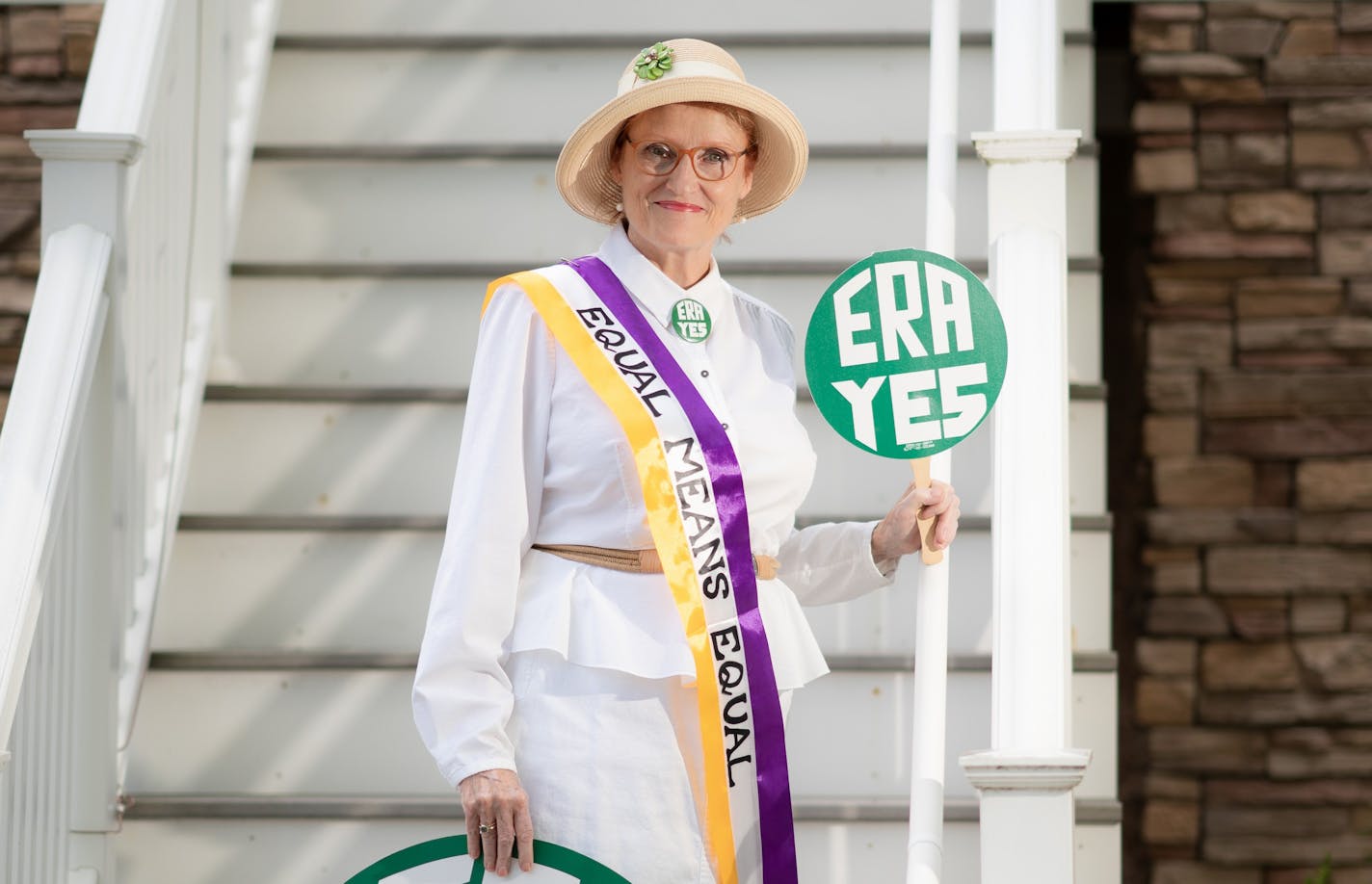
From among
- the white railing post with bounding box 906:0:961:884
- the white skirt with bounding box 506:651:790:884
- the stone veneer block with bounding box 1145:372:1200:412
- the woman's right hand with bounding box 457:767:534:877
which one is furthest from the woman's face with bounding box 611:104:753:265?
the stone veneer block with bounding box 1145:372:1200:412

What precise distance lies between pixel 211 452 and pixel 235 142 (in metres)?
0.61

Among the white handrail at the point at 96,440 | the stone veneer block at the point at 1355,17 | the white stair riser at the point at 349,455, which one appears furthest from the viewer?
the stone veneer block at the point at 1355,17

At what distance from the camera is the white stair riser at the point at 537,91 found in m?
3.56

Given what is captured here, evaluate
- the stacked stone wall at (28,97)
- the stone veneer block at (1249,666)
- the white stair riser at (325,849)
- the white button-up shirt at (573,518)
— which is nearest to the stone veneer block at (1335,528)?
the stone veneer block at (1249,666)

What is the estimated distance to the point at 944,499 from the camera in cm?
200

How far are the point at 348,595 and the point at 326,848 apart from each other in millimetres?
471

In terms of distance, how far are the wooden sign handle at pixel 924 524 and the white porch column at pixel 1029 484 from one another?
0.09 m

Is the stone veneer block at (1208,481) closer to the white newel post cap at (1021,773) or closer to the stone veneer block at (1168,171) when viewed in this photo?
the stone veneer block at (1168,171)

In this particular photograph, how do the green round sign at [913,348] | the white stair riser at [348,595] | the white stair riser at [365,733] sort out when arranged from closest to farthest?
the green round sign at [913,348] < the white stair riser at [365,733] < the white stair riser at [348,595]

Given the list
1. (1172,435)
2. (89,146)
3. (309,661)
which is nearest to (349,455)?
(309,661)

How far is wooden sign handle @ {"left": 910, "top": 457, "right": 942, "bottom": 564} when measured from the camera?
6.49ft

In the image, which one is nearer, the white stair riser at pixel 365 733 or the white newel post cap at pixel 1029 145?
the white newel post cap at pixel 1029 145

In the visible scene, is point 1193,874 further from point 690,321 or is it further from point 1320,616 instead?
point 690,321

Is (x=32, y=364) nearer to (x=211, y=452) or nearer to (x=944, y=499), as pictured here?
(x=211, y=452)
